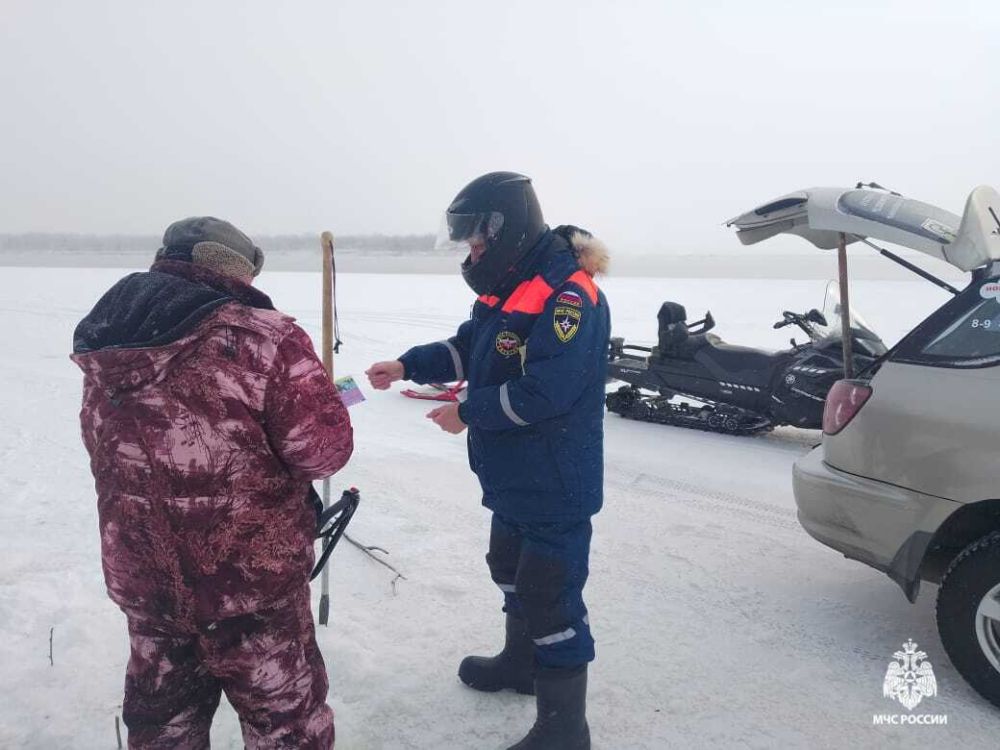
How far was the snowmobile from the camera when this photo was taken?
21.7 feet

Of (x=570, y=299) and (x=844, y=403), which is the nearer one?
(x=570, y=299)

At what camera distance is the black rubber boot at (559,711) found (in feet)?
8.08

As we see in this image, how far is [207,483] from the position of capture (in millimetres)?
1779

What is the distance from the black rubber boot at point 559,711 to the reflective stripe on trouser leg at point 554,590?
0.15 ft

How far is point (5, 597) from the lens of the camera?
10.8 ft


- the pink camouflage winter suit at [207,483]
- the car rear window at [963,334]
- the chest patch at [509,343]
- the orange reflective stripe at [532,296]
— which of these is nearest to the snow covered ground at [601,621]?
the pink camouflage winter suit at [207,483]

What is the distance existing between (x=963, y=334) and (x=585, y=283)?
157 centimetres

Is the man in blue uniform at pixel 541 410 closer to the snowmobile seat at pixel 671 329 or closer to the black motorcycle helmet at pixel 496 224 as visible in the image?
the black motorcycle helmet at pixel 496 224

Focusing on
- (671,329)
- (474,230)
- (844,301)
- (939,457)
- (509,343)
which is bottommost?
(671,329)

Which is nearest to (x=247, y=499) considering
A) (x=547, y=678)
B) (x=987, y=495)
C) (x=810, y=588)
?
(x=547, y=678)

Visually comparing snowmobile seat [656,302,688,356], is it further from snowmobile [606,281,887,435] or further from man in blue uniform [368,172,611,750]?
man in blue uniform [368,172,611,750]

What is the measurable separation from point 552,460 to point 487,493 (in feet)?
1.14

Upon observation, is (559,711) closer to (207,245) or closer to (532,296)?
(532,296)

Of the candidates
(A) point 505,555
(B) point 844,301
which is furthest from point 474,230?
(B) point 844,301
